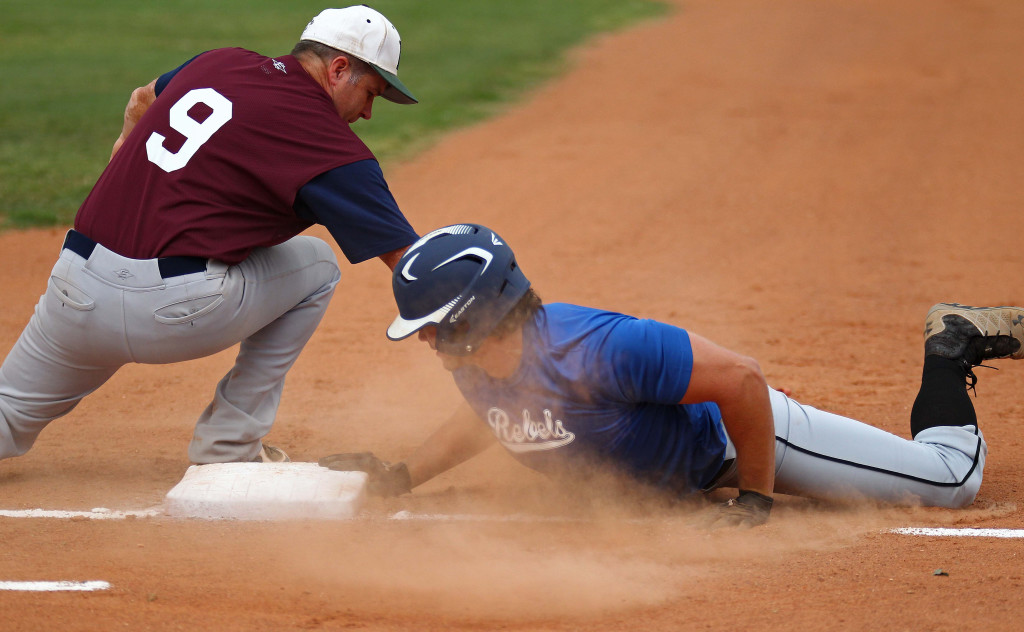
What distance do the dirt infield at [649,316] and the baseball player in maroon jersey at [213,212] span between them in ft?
2.05

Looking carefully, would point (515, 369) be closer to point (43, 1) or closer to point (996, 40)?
point (996, 40)

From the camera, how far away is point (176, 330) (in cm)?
357

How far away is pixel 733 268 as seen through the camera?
7.48 meters

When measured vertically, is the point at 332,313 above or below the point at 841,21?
A: below

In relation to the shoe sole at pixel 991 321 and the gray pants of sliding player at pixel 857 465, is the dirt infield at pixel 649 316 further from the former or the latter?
the shoe sole at pixel 991 321

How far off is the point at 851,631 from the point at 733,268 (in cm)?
490

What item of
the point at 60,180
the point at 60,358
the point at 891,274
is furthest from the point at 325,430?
the point at 60,180

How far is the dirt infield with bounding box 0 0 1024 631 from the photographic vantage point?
300 centimetres

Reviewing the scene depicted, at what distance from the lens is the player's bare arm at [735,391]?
10.4 feet

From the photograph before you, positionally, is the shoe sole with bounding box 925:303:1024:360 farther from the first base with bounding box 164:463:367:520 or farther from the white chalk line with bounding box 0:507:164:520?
the white chalk line with bounding box 0:507:164:520

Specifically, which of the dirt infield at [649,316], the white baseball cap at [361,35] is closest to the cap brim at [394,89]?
the white baseball cap at [361,35]

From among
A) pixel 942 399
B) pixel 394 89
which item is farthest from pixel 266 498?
pixel 942 399

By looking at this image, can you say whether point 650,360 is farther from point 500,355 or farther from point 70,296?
point 70,296

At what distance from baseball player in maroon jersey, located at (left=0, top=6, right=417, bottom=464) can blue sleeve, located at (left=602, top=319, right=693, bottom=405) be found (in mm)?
789
